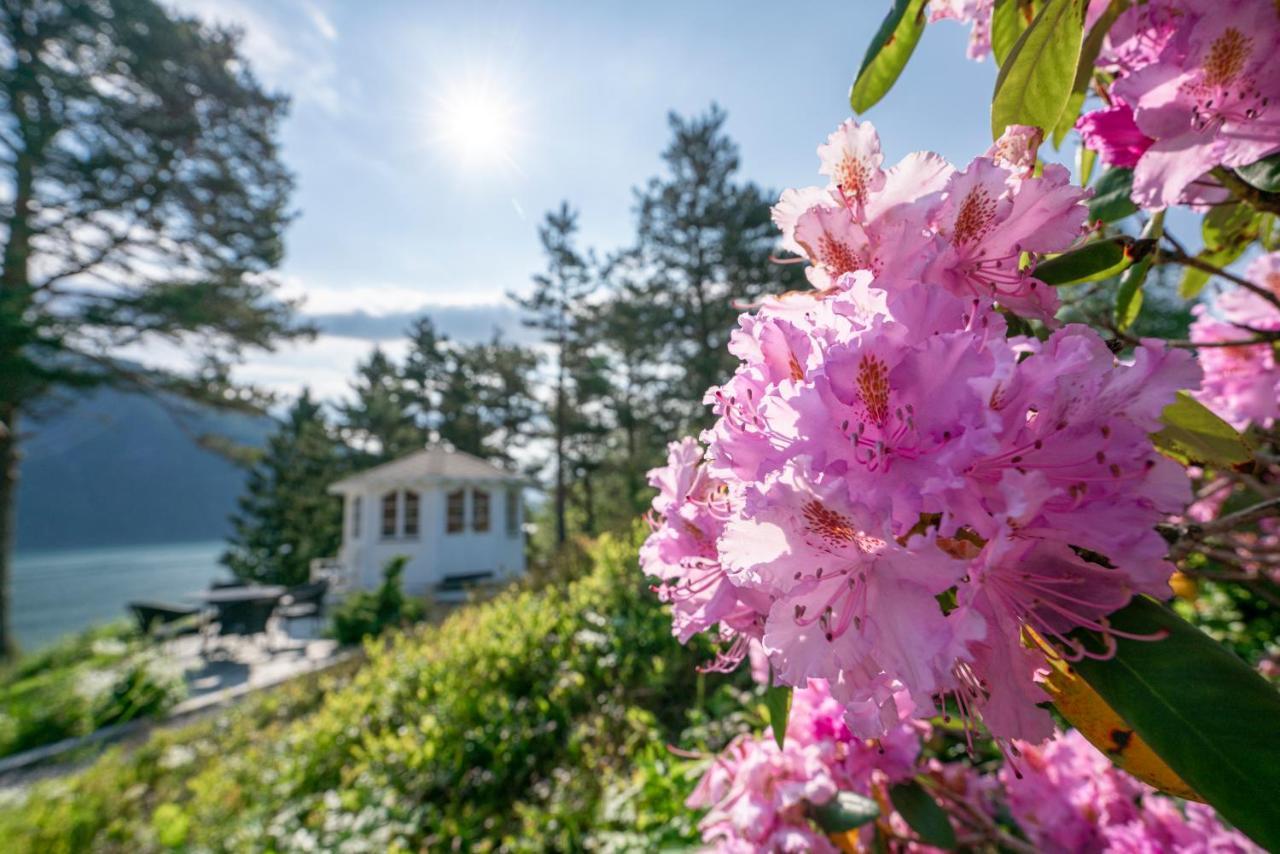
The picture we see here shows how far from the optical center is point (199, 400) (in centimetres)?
1205

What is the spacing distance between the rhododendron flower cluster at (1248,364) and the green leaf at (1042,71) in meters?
0.90

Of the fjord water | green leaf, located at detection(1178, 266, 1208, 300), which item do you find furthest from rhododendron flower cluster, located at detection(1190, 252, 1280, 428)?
the fjord water

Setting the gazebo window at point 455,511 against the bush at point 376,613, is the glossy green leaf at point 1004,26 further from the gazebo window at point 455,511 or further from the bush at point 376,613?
the gazebo window at point 455,511

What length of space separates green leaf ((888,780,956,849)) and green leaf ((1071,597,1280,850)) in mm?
714

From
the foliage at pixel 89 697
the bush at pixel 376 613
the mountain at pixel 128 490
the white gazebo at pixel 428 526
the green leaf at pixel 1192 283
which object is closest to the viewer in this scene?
the green leaf at pixel 1192 283

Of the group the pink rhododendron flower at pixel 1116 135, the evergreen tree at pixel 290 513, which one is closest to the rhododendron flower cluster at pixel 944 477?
the pink rhododendron flower at pixel 1116 135

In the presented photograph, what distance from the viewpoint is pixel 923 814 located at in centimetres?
103

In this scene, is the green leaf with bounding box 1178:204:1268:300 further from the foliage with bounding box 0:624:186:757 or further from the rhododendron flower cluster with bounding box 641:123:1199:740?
the foliage with bounding box 0:624:186:757

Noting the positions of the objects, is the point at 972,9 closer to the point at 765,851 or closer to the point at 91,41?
the point at 765,851

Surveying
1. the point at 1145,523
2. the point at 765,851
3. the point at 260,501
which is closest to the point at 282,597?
the point at 260,501

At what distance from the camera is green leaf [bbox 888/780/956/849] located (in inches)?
38.9

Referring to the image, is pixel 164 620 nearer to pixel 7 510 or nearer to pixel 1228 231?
pixel 7 510

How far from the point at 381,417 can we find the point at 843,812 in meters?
24.4

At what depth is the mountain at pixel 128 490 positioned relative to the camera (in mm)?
81500
